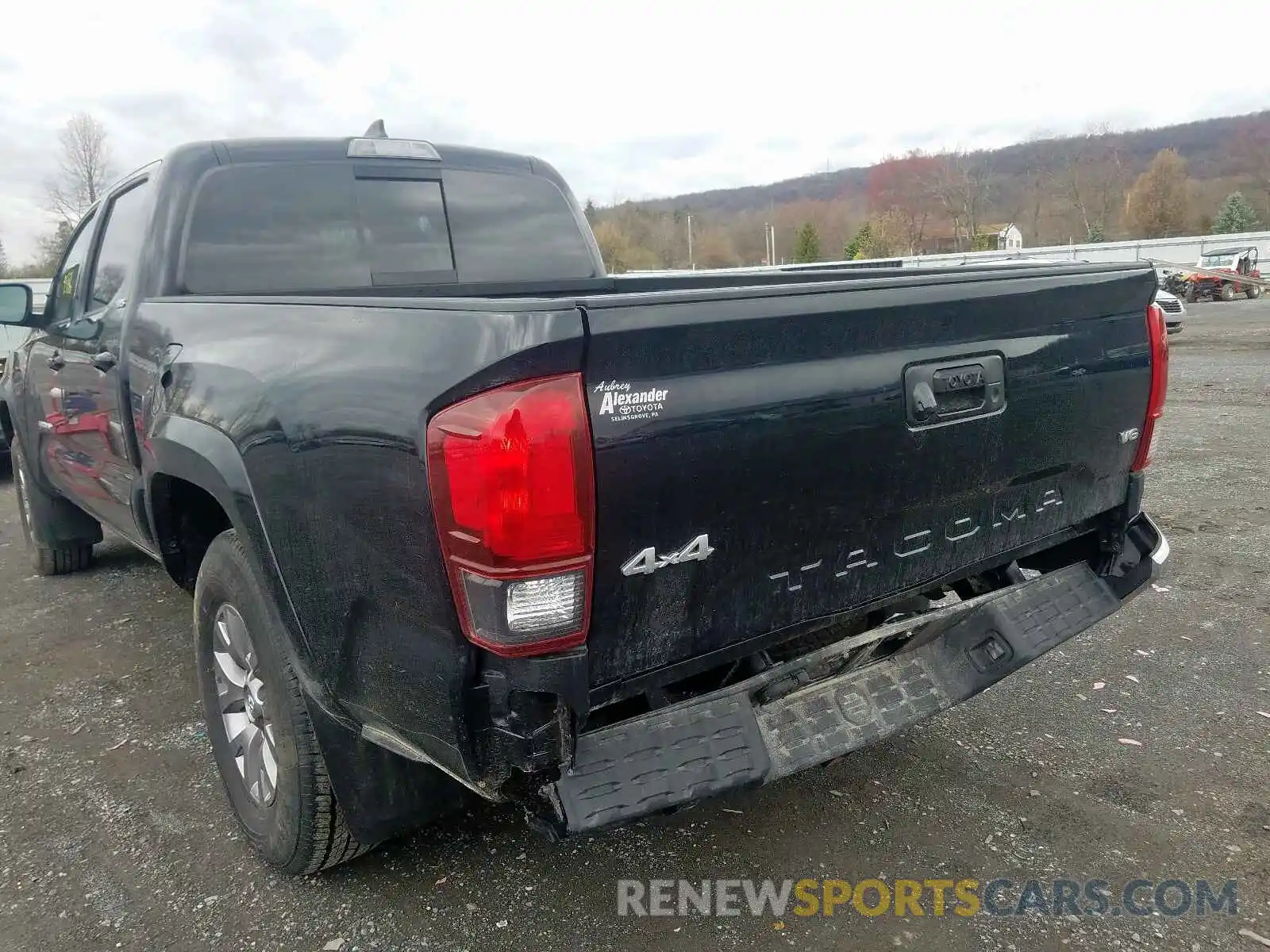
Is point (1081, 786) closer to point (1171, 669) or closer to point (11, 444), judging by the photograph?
point (1171, 669)

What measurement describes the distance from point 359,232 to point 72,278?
66.5 inches

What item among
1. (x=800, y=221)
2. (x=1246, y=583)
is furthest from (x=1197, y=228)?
(x=1246, y=583)

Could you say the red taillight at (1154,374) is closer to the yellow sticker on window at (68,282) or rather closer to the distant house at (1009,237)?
the yellow sticker on window at (68,282)

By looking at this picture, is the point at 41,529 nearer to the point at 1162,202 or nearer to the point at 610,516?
the point at 610,516

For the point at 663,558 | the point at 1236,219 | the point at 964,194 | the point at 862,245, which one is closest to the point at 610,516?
the point at 663,558

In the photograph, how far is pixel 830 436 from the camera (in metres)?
2.12

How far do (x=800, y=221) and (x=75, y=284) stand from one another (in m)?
89.4

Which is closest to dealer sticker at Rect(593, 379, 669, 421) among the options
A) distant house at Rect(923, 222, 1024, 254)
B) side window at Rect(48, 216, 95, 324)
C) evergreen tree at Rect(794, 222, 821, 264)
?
side window at Rect(48, 216, 95, 324)

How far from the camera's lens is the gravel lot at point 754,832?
2393 millimetres

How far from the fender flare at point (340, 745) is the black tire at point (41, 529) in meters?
3.40

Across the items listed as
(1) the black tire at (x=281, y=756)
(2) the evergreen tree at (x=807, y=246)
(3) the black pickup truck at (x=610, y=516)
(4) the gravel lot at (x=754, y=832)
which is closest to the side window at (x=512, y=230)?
(3) the black pickup truck at (x=610, y=516)

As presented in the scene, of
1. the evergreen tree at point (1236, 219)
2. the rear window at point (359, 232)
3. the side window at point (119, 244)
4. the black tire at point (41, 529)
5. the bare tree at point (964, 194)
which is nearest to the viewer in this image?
the rear window at point (359, 232)

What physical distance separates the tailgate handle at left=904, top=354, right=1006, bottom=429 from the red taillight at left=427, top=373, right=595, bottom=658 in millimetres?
909

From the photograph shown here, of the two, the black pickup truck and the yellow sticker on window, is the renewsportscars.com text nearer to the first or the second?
the black pickup truck
